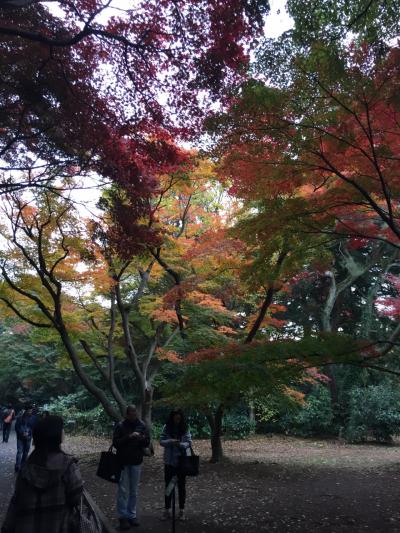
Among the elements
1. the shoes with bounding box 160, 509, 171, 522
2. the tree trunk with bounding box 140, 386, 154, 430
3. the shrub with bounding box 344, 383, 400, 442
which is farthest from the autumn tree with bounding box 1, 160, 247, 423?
the shrub with bounding box 344, 383, 400, 442

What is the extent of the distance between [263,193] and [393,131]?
77.3 inches

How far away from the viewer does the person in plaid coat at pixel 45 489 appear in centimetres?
270

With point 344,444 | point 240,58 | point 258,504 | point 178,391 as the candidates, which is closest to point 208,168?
point 240,58

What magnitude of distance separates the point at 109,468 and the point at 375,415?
13.4 metres

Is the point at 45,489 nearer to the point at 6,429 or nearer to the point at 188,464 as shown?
the point at 188,464

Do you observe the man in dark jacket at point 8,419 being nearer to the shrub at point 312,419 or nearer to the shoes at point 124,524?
the shoes at point 124,524

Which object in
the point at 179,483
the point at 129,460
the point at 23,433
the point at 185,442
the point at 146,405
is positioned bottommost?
the point at 179,483

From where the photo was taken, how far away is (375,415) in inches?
623

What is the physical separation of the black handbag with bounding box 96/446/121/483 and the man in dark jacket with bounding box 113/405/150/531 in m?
0.07

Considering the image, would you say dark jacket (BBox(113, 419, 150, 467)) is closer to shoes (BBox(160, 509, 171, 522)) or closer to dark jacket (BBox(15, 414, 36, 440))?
shoes (BBox(160, 509, 171, 522))

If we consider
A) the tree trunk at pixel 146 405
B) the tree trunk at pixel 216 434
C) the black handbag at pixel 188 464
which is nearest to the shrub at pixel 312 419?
the tree trunk at pixel 216 434

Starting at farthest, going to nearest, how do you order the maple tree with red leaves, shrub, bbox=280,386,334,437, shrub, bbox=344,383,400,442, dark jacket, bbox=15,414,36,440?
1. shrub, bbox=280,386,334,437
2. shrub, bbox=344,383,400,442
3. dark jacket, bbox=15,414,36,440
4. the maple tree with red leaves

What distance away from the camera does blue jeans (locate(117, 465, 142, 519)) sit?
17.6 ft

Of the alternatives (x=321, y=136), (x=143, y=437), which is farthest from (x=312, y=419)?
(x=321, y=136)
